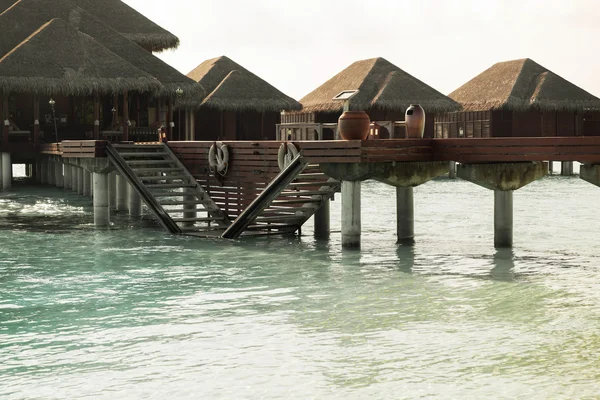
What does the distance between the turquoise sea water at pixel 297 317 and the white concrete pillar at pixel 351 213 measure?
0.96 feet

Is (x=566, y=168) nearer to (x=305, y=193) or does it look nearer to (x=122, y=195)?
(x=122, y=195)

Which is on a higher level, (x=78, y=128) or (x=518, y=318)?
(x=78, y=128)

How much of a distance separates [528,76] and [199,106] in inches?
715

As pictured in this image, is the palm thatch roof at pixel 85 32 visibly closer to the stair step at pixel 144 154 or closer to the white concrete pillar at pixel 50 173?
the white concrete pillar at pixel 50 173

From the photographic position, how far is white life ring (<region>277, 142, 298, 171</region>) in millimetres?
18266

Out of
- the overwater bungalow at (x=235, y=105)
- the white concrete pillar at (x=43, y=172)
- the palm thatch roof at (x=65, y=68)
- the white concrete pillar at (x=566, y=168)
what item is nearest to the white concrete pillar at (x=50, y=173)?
the white concrete pillar at (x=43, y=172)

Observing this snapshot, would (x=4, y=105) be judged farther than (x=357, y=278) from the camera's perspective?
Yes

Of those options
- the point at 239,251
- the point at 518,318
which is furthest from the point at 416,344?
the point at 239,251

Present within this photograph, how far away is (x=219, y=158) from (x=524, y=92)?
33.7 metres

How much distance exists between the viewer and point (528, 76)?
175 feet

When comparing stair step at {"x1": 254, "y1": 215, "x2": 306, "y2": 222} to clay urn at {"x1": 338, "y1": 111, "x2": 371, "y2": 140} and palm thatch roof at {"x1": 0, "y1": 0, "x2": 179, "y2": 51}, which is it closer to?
clay urn at {"x1": 338, "y1": 111, "x2": 371, "y2": 140}

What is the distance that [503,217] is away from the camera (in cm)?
1822

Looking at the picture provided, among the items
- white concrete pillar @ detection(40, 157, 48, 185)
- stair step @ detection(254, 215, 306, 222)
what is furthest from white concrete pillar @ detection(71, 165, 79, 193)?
stair step @ detection(254, 215, 306, 222)

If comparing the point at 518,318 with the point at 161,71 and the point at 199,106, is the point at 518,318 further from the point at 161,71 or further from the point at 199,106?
the point at 199,106
